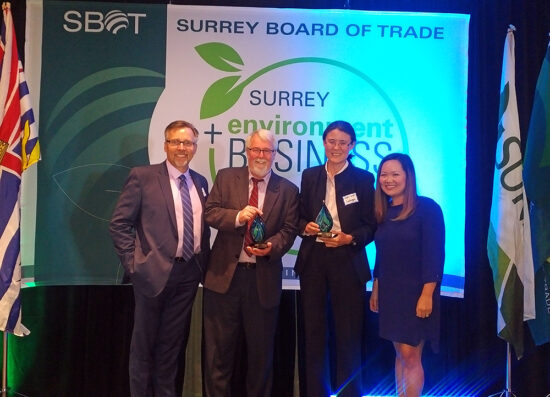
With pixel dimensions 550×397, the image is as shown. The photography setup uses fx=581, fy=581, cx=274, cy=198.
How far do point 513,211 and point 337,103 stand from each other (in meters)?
1.34

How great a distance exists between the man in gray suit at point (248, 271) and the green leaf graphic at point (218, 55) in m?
0.91

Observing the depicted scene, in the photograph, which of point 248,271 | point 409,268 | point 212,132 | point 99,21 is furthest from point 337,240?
point 99,21

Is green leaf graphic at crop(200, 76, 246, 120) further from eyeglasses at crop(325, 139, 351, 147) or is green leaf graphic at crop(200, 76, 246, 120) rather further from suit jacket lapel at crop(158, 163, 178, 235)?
eyeglasses at crop(325, 139, 351, 147)

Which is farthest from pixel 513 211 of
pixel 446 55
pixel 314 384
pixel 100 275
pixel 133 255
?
pixel 100 275

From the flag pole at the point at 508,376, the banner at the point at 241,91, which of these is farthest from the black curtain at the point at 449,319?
the flag pole at the point at 508,376

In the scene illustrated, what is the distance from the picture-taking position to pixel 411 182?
127 inches

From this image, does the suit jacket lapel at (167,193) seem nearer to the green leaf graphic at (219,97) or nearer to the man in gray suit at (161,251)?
the man in gray suit at (161,251)

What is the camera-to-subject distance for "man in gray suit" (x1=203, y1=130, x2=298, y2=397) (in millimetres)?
3240

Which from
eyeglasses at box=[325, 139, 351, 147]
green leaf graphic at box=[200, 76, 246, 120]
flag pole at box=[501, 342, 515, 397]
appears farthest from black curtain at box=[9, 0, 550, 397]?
eyeglasses at box=[325, 139, 351, 147]

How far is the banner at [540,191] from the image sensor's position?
3.49 metres

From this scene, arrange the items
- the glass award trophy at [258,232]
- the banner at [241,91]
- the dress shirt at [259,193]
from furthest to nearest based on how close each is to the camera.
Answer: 1. the banner at [241,91]
2. the dress shirt at [259,193]
3. the glass award trophy at [258,232]

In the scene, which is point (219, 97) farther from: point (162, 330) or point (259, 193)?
point (162, 330)

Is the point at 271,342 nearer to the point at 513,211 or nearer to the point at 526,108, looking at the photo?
the point at 513,211

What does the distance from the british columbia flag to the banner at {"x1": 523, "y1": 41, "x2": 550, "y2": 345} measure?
3.08 m
